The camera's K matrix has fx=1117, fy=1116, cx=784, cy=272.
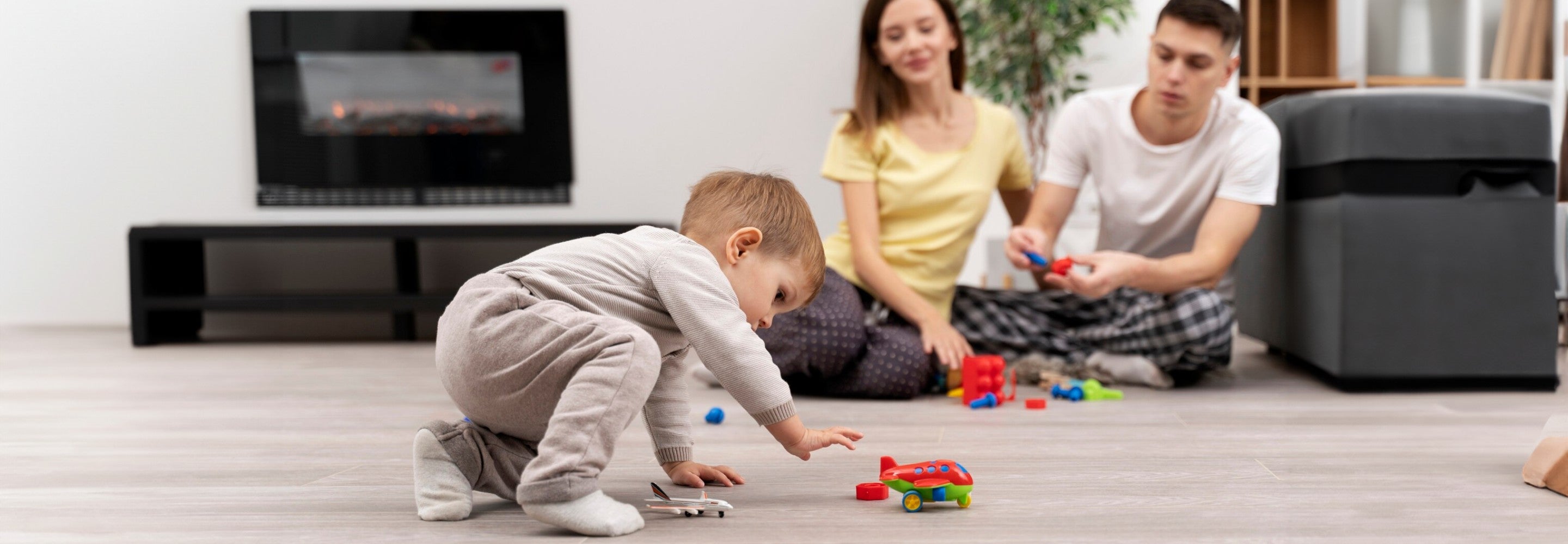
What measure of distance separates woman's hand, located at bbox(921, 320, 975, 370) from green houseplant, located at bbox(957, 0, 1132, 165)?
1577 mm

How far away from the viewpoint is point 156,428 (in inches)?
66.7

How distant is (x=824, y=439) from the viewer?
106cm

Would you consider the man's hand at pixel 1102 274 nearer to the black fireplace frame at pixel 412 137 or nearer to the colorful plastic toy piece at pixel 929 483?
the colorful plastic toy piece at pixel 929 483

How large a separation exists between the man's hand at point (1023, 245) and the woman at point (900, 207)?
5.1 inches

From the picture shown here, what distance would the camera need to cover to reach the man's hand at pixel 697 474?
1228mm

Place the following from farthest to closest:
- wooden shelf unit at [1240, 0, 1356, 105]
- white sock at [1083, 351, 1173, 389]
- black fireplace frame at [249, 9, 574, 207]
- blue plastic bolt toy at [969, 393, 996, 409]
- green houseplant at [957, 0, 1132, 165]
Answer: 1. black fireplace frame at [249, 9, 574, 207]
2. wooden shelf unit at [1240, 0, 1356, 105]
3. green houseplant at [957, 0, 1132, 165]
4. white sock at [1083, 351, 1173, 389]
5. blue plastic bolt toy at [969, 393, 996, 409]

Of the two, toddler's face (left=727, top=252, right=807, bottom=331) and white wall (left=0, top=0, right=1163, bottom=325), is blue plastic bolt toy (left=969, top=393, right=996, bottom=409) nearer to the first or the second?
toddler's face (left=727, top=252, right=807, bottom=331)

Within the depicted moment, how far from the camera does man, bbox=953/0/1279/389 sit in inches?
75.7

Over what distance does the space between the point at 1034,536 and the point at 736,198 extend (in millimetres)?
440

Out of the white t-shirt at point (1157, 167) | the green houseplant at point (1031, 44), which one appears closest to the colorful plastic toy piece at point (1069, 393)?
the white t-shirt at point (1157, 167)

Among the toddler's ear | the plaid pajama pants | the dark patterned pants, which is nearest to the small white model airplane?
the toddler's ear

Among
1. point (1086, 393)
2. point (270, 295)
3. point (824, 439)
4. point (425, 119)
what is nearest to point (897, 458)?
point (824, 439)

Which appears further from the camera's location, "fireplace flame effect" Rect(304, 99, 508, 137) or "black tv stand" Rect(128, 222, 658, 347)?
"fireplace flame effect" Rect(304, 99, 508, 137)

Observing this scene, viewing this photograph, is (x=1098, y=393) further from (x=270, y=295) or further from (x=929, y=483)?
(x=270, y=295)
